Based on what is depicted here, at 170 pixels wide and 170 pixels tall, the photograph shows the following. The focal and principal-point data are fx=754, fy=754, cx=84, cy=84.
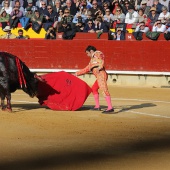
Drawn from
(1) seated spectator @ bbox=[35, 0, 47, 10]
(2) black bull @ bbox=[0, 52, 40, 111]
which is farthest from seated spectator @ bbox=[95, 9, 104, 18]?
(2) black bull @ bbox=[0, 52, 40, 111]

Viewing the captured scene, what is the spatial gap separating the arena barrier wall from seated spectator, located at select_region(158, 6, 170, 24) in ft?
1.74

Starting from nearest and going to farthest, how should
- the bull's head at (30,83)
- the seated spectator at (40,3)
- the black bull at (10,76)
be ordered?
the black bull at (10,76)
the bull's head at (30,83)
the seated spectator at (40,3)

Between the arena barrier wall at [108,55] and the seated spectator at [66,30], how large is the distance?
19cm

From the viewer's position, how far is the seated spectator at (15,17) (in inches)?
779

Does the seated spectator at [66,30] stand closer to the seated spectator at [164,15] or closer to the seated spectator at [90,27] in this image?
the seated spectator at [90,27]

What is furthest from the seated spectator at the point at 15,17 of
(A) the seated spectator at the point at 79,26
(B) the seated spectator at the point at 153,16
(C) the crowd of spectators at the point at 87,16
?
(B) the seated spectator at the point at 153,16

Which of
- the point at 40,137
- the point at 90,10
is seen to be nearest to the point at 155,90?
the point at 90,10

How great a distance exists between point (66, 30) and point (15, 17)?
4.88 feet

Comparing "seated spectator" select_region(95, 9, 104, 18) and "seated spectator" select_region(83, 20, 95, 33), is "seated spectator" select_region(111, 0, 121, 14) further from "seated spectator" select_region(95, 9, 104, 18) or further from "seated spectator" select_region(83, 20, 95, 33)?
"seated spectator" select_region(83, 20, 95, 33)

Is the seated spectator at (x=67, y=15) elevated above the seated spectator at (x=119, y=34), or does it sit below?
above

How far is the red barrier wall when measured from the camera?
61.1ft

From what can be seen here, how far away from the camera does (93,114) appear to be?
42.3 feet

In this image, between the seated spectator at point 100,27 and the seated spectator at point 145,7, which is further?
the seated spectator at point 100,27

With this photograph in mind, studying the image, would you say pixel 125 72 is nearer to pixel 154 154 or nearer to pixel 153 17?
pixel 153 17
